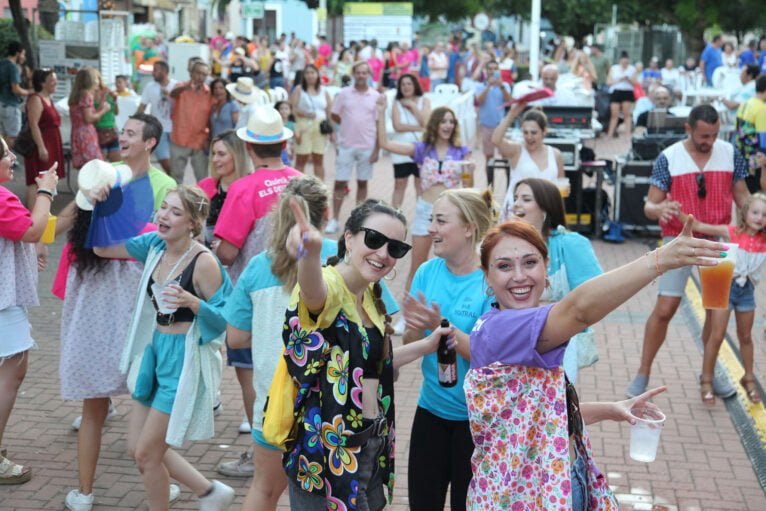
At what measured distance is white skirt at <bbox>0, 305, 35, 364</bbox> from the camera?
503 centimetres

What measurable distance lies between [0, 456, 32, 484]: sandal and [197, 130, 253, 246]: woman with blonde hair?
72.0 inches

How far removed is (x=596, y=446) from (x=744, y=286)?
1.63 meters

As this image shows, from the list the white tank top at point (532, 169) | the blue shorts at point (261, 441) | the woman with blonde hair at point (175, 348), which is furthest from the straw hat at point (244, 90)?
the blue shorts at point (261, 441)

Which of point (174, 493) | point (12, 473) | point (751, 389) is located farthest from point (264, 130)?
point (751, 389)

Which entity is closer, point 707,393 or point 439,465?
point 439,465

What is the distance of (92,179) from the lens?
4742 mm

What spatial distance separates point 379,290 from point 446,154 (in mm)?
5135

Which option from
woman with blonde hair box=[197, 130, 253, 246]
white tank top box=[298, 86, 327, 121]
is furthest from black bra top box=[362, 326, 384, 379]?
white tank top box=[298, 86, 327, 121]

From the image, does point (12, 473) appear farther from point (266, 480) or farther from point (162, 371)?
point (266, 480)

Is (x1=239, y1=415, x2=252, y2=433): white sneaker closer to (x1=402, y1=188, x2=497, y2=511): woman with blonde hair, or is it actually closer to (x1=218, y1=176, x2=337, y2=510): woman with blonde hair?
(x1=218, y1=176, x2=337, y2=510): woman with blonde hair

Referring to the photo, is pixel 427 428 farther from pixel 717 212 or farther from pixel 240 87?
pixel 240 87

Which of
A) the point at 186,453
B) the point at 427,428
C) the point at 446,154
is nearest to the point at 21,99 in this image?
the point at 446,154

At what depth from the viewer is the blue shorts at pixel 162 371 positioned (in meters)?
4.43

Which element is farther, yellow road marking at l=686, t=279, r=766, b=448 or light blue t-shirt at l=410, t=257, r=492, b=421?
yellow road marking at l=686, t=279, r=766, b=448
